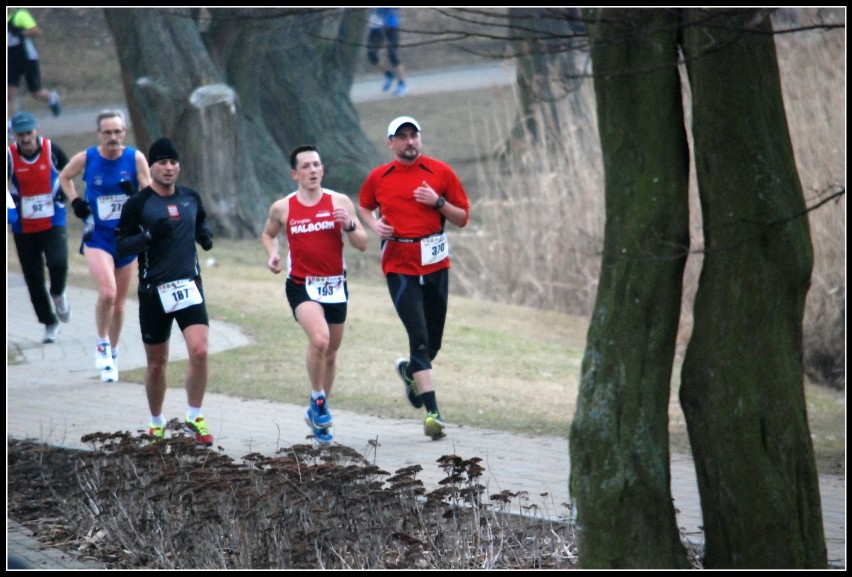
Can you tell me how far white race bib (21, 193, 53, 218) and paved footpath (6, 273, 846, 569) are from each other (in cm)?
147

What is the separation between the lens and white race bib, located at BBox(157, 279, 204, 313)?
808cm

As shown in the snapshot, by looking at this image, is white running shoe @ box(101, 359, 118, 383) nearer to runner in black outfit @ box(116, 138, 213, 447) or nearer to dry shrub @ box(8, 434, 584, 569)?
runner in black outfit @ box(116, 138, 213, 447)

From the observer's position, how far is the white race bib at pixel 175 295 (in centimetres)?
808

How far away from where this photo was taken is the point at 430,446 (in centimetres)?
880

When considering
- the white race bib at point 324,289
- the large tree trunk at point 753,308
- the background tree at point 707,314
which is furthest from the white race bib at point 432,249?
the large tree trunk at point 753,308

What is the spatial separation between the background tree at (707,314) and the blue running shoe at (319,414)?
12.3 ft

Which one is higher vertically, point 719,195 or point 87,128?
point 87,128

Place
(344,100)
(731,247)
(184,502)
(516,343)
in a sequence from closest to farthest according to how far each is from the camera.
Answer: (731,247) → (184,502) → (516,343) → (344,100)

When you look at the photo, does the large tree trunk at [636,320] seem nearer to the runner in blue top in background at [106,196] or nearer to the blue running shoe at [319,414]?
the blue running shoe at [319,414]

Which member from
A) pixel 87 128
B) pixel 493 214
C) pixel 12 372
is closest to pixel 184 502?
pixel 12 372

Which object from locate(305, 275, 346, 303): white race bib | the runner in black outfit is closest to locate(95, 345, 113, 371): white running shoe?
the runner in black outfit

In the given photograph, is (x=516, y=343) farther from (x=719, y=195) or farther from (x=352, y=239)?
(x=719, y=195)

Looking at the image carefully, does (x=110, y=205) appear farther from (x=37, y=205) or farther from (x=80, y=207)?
(x=37, y=205)

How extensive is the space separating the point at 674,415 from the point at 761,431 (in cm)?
654
